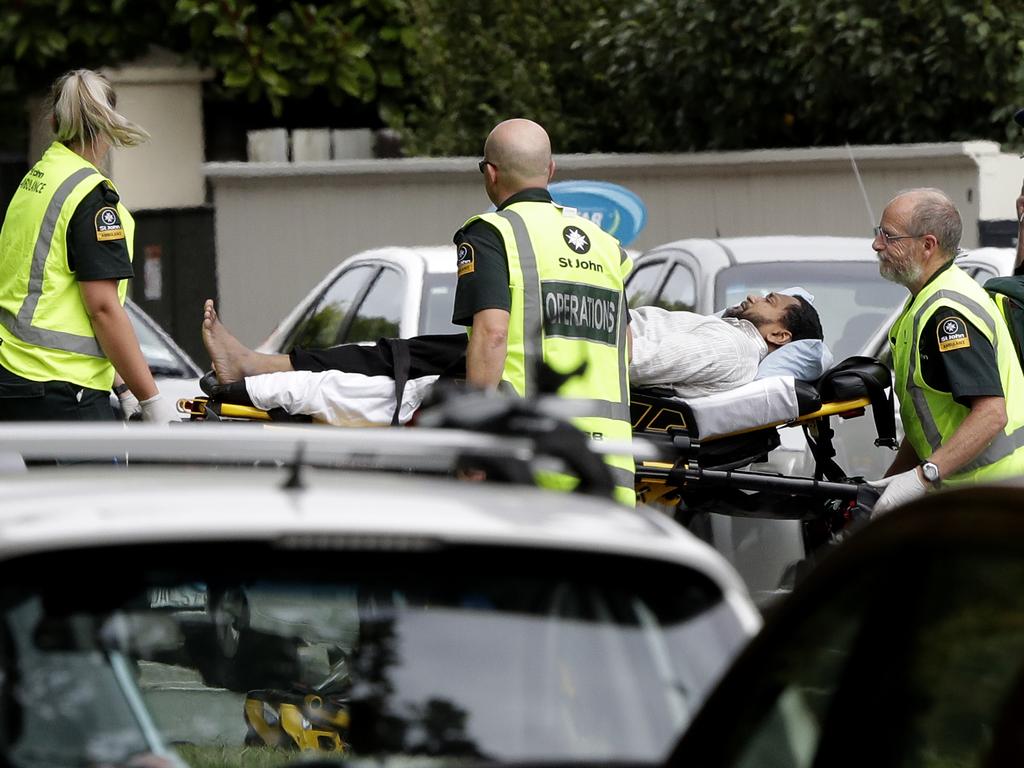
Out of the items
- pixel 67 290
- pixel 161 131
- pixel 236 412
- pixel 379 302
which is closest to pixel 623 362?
pixel 236 412

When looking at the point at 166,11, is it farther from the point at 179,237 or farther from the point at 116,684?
the point at 116,684

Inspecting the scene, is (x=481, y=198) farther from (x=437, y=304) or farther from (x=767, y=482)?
(x=767, y=482)

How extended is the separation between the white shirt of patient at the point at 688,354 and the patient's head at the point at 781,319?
0.38 meters

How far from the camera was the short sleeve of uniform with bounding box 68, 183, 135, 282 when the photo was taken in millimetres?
6289

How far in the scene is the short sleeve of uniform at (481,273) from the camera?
5.48 meters

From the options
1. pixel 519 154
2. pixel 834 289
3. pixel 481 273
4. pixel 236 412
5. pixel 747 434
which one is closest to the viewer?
pixel 481 273

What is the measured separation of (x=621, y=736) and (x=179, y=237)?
54.1 ft

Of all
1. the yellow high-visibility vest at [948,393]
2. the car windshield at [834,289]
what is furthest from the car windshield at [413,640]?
the car windshield at [834,289]

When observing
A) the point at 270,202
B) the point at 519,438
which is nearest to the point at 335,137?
the point at 270,202

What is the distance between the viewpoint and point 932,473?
6.07 m

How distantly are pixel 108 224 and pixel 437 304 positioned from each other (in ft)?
8.89

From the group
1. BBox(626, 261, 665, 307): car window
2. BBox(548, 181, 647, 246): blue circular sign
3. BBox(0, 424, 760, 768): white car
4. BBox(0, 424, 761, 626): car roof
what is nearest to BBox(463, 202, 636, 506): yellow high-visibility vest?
BBox(0, 424, 761, 626): car roof

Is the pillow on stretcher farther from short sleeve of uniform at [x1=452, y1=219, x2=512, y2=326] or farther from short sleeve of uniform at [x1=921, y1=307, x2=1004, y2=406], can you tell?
short sleeve of uniform at [x1=452, y1=219, x2=512, y2=326]

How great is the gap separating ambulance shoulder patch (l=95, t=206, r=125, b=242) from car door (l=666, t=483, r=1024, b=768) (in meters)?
4.01
